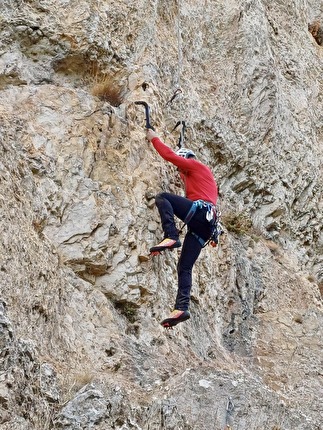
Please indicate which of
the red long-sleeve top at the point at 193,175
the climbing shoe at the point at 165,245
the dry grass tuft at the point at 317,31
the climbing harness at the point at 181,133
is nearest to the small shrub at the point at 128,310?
the climbing shoe at the point at 165,245

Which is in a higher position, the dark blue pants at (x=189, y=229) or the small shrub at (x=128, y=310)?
the dark blue pants at (x=189, y=229)

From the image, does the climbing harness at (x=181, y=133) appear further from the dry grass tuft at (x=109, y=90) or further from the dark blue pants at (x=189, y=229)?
the dark blue pants at (x=189, y=229)

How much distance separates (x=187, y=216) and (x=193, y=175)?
718 millimetres

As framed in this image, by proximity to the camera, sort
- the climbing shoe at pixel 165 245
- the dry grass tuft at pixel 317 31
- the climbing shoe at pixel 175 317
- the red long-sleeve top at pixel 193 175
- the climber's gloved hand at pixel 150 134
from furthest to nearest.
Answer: the dry grass tuft at pixel 317 31 → the climber's gloved hand at pixel 150 134 → the red long-sleeve top at pixel 193 175 → the climbing shoe at pixel 165 245 → the climbing shoe at pixel 175 317

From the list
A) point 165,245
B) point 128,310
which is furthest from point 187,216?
point 128,310

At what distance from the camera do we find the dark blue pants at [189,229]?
973cm

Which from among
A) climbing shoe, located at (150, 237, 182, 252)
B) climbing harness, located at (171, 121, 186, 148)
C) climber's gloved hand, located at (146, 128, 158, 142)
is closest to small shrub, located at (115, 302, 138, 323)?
climbing shoe, located at (150, 237, 182, 252)

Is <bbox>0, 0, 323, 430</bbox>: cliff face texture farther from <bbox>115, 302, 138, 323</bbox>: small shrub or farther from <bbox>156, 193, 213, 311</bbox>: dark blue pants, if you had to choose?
<bbox>156, 193, 213, 311</bbox>: dark blue pants

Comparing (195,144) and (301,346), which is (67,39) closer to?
(195,144)

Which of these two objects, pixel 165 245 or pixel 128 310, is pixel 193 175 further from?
pixel 128 310

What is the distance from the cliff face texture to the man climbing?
0.50 metres

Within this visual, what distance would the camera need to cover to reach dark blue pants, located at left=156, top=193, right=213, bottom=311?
9.73 m

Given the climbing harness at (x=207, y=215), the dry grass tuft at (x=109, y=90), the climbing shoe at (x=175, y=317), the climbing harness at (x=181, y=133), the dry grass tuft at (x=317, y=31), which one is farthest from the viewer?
the dry grass tuft at (x=317, y=31)

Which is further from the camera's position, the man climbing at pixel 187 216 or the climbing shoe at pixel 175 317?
the man climbing at pixel 187 216
